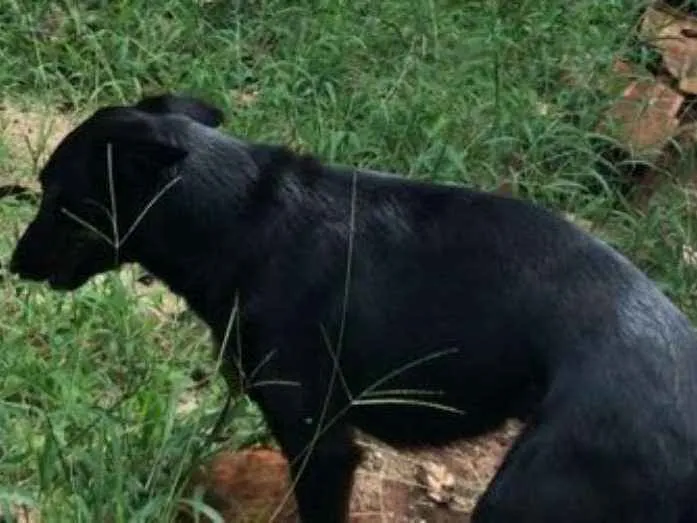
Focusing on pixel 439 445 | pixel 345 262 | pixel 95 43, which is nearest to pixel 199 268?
pixel 345 262

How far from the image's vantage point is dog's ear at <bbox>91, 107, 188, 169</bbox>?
4.61 metres

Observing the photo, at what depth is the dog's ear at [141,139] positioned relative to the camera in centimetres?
461

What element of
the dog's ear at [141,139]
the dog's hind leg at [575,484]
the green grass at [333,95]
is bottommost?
the green grass at [333,95]

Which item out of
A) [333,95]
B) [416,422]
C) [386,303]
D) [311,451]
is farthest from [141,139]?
[333,95]

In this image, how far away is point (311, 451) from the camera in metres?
4.61

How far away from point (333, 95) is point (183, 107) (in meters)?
2.74

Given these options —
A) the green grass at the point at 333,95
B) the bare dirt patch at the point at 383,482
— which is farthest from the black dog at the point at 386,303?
the green grass at the point at 333,95

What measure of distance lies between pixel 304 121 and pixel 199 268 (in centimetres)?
285

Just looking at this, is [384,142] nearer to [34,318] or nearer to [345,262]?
[34,318]

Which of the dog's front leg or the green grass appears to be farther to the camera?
the green grass

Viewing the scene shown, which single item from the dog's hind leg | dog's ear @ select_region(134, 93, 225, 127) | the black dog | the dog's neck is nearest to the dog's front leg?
the black dog

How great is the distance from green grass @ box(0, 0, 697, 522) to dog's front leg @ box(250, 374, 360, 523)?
0.69 m

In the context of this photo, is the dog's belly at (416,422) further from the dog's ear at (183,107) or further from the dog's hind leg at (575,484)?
the dog's ear at (183,107)

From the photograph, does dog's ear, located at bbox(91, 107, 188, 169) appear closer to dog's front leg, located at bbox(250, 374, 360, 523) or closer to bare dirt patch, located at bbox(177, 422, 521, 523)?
→ dog's front leg, located at bbox(250, 374, 360, 523)
